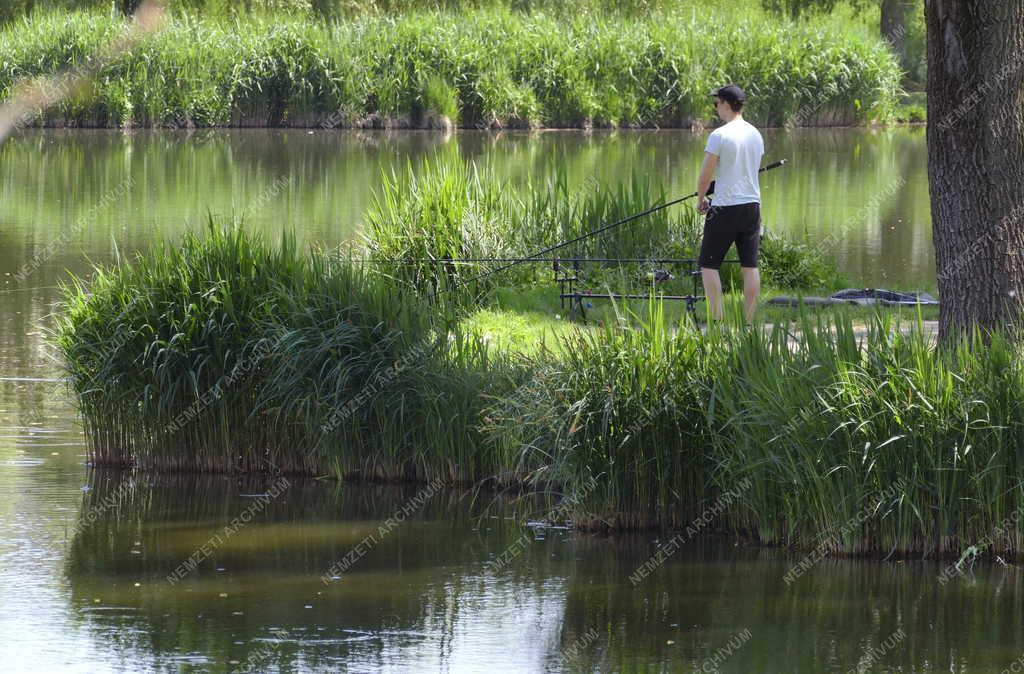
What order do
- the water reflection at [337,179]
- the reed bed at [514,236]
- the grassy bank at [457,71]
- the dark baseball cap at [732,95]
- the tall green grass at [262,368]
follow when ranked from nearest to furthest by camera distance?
1. the tall green grass at [262,368]
2. the dark baseball cap at [732,95]
3. the reed bed at [514,236]
4. the water reflection at [337,179]
5. the grassy bank at [457,71]

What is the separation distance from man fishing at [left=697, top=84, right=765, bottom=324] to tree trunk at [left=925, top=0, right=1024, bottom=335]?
2188 millimetres

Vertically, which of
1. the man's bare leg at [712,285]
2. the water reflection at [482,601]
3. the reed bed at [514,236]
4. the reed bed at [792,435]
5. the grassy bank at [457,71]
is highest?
the grassy bank at [457,71]

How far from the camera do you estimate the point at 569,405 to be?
317 inches

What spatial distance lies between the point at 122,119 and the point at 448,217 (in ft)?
87.4

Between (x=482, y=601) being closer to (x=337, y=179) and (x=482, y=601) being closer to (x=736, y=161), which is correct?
(x=736, y=161)

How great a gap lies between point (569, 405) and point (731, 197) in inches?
130

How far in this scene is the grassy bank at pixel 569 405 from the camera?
7.38 m

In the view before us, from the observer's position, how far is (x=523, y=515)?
859cm

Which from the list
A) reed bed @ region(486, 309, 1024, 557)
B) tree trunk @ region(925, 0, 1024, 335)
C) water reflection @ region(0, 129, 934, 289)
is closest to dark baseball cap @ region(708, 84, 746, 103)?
tree trunk @ region(925, 0, 1024, 335)

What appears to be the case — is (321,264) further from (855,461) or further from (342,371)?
(855,461)

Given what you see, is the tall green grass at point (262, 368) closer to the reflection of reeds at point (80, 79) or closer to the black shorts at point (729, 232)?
the black shorts at point (729, 232)

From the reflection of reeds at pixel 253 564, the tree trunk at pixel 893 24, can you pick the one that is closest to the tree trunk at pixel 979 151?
the reflection of reeds at pixel 253 564

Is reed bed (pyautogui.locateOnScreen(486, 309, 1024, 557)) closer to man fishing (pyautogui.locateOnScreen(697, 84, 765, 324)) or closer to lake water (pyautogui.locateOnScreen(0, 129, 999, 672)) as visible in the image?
lake water (pyautogui.locateOnScreen(0, 129, 999, 672))

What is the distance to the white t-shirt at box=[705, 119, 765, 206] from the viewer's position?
10688 mm
